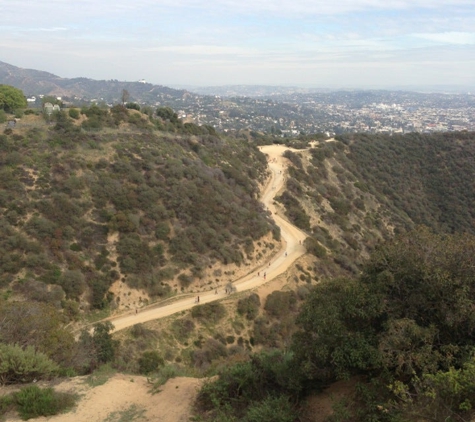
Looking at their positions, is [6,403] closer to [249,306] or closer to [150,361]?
[150,361]

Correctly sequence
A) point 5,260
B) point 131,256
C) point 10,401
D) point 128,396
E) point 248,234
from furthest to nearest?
point 248,234, point 131,256, point 5,260, point 128,396, point 10,401

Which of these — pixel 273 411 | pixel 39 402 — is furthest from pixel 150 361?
pixel 273 411

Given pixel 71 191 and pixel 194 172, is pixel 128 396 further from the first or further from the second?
pixel 194 172

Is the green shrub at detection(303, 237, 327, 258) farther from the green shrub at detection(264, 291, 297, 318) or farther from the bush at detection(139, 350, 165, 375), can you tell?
the bush at detection(139, 350, 165, 375)

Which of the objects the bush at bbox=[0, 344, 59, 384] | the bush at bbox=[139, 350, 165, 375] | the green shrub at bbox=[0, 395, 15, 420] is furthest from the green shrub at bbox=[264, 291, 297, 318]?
the green shrub at bbox=[0, 395, 15, 420]

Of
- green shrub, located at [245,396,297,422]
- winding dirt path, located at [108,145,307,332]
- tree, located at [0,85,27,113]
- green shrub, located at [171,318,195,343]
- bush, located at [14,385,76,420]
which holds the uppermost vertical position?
tree, located at [0,85,27,113]

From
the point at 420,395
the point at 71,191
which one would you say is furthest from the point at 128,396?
the point at 71,191

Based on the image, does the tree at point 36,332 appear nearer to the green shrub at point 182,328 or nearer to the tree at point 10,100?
the green shrub at point 182,328
